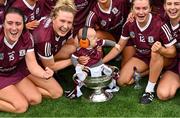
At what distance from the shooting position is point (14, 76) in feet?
12.8

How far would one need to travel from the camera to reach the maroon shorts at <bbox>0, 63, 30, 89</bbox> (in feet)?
12.5

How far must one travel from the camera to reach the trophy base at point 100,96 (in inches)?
152

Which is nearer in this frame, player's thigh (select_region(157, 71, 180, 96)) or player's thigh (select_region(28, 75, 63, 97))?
player's thigh (select_region(157, 71, 180, 96))

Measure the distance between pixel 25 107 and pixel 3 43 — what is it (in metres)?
0.55

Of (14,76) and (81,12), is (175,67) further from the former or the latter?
(14,76)

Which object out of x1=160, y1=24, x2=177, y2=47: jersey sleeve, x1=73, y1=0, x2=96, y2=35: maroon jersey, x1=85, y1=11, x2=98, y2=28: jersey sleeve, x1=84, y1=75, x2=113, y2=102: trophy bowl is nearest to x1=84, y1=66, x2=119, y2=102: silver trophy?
x1=84, y1=75, x2=113, y2=102: trophy bowl

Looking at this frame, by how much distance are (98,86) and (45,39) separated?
1.96 ft

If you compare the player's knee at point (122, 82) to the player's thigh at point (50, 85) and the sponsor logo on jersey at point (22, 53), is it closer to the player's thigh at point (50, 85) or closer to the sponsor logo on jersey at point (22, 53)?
the player's thigh at point (50, 85)

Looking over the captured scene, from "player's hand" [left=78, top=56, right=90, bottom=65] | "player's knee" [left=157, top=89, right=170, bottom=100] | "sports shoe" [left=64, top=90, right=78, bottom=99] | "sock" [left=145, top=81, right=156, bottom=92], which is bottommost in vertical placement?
"sports shoe" [left=64, top=90, right=78, bottom=99]

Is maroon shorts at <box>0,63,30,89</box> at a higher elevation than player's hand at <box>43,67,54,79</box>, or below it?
below

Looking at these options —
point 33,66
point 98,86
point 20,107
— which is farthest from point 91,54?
point 20,107

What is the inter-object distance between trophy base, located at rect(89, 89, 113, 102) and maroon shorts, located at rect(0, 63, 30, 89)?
0.61 m

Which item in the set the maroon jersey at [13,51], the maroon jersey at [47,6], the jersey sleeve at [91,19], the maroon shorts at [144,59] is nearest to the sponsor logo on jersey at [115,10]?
the jersey sleeve at [91,19]

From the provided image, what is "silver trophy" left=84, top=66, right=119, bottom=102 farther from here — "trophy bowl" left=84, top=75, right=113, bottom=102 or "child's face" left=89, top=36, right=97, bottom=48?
"child's face" left=89, top=36, right=97, bottom=48
